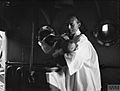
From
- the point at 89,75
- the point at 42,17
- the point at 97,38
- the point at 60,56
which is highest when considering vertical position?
the point at 42,17

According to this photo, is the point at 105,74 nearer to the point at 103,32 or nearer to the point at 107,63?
the point at 107,63

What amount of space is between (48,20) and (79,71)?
0.51 m

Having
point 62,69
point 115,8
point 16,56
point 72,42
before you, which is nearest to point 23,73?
point 16,56

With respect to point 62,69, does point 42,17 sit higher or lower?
higher

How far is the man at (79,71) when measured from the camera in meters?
2.07

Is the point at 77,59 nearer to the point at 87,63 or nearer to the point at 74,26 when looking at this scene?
the point at 87,63

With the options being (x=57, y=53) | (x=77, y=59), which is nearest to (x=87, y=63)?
(x=77, y=59)

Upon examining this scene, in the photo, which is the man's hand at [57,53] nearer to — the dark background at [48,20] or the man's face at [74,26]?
the dark background at [48,20]

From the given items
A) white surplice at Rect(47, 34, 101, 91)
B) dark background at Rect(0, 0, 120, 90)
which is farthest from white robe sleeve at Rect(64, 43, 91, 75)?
dark background at Rect(0, 0, 120, 90)

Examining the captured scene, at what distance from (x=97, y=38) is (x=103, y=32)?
8cm

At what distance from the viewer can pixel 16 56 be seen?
6.89 ft

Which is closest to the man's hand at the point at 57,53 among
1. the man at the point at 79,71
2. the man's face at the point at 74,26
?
the man at the point at 79,71

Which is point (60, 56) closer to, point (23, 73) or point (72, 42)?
point (72, 42)

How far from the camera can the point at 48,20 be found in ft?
6.95
